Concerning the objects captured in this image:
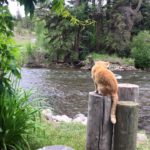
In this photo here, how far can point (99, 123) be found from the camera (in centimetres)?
445

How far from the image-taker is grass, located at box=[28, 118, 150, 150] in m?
5.01

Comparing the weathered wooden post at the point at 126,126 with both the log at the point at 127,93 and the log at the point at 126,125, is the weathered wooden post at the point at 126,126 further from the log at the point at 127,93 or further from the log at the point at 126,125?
the log at the point at 127,93

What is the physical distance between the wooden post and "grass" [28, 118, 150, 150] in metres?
0.80

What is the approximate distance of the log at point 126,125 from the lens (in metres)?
4.40

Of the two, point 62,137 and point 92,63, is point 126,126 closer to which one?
point 62,137

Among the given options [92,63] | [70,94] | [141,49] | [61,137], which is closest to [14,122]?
[61,137]

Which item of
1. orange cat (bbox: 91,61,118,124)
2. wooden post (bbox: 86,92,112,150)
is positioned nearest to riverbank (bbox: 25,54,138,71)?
orange cat (bbox: 91,61,118,124)

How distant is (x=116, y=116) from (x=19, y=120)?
1.18 m

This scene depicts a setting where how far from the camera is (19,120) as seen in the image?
466 centimetres

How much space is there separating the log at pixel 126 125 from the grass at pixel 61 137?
970 millimetres

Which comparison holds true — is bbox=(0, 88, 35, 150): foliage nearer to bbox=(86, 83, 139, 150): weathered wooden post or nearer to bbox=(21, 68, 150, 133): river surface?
bbox=(86, 83, 139, 150): weathered wooden post

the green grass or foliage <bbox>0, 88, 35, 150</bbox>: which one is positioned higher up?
foliage <bbox>0, 88, 35, 150</bbox>

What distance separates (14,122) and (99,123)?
1.03 m

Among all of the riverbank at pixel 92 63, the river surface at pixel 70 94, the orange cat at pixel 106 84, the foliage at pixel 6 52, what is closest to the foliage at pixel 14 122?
the foliage at pixel 6 52
